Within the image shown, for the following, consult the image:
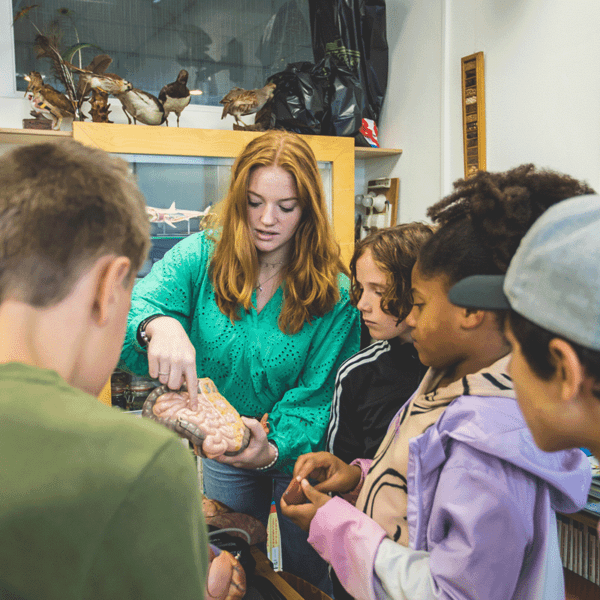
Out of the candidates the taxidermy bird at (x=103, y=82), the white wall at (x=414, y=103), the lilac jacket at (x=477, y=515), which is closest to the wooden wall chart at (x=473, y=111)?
the white wall at (x=414, y=103)

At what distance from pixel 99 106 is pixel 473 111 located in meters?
1.66

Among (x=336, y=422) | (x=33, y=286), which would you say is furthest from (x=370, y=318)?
(x=33, y=286)

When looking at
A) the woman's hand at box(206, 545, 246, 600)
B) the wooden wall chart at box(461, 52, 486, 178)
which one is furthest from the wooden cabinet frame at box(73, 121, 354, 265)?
the woman's hand at box(206, 545, 246, 600)

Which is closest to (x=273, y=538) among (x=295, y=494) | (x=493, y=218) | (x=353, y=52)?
(x=295, y=494)

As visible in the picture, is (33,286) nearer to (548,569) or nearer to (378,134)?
(548,569)

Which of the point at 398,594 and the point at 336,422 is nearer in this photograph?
the point at 398,594

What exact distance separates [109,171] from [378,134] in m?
2.90

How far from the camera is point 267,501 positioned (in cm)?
164

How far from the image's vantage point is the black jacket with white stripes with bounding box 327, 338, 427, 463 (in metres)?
1.39

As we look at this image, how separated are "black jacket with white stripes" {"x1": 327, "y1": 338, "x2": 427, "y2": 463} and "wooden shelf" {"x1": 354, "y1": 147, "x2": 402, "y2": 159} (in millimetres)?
1772

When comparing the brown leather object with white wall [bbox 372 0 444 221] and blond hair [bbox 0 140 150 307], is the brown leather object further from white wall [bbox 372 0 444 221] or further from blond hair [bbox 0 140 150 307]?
white wall [bbox 372 0 444 221]

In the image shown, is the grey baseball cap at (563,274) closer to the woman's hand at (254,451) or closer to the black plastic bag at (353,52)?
the woman's hand at (254,451)

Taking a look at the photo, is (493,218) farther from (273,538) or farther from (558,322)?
(273,538)

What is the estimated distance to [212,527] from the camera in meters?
1.32
